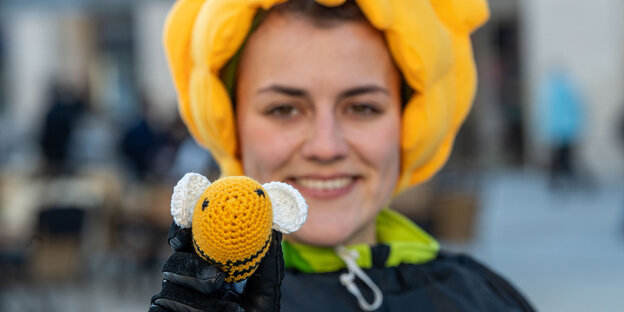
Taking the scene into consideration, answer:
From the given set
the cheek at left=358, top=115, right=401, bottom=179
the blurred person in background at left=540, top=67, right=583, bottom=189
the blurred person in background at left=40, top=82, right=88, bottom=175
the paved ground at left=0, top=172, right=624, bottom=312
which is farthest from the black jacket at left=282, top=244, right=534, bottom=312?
the blurred person in background at left=540, top=67, right=583, bottom=189

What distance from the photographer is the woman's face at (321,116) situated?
1.67 meters

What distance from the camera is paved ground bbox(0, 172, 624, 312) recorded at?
19.7ft

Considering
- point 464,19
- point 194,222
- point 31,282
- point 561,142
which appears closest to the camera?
point 194,222

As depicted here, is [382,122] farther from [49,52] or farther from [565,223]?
[49,52]

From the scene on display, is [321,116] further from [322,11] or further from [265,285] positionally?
[265,285]

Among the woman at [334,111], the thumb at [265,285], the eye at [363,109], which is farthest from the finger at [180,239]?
the eye at [363,109]

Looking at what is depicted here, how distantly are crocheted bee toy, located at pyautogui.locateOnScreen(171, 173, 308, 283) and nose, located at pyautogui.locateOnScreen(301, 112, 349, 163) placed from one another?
1.43 ft

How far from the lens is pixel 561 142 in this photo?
1066cm

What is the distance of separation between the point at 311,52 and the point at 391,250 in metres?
0.52

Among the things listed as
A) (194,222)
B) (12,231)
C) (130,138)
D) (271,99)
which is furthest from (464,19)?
(130,138)

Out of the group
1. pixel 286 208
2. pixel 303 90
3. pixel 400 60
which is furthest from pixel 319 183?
pixel 286 208

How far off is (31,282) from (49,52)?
10558 millimetres

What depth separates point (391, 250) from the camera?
6.01 feet

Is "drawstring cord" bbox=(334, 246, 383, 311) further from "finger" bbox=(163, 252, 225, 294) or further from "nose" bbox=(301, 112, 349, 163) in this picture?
"finger" bbox=(163, 252, 225, 294)
